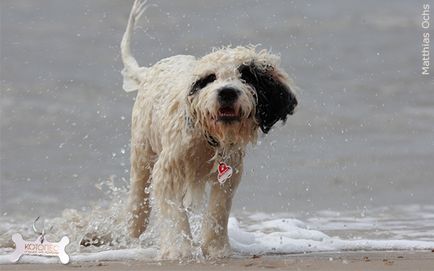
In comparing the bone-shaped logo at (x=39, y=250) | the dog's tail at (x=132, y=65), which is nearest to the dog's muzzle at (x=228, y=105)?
the bone-shaped logo at (x=39, y=250)

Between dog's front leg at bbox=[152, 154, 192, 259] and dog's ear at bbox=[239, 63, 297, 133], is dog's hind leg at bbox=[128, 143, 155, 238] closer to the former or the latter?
dog's front leg at bbox=[152, 154, 192, 259]

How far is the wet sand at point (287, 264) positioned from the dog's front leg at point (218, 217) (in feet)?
0.77

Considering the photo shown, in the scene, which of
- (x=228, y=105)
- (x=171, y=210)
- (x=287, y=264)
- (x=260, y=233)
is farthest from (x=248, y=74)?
(x=260, y=233)

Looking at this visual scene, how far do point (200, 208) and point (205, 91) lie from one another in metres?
1.11

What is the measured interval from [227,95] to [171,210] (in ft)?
3.26

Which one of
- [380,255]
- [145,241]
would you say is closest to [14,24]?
[145,241]

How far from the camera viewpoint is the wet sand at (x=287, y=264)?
239 inches

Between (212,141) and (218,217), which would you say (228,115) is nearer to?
(212,141)

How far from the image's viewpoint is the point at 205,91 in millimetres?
6375

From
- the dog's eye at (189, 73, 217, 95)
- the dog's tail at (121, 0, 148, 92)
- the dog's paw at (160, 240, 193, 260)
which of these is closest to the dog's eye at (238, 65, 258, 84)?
the dog's eye at (189, 73, 217, 95)

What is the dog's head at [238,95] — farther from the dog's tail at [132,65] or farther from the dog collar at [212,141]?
the dog's tail at [132,65]

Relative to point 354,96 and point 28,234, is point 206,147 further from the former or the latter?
point 354,96

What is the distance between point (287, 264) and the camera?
6.28m

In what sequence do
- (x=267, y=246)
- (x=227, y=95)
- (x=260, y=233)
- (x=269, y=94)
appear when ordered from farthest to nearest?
(x=260, y=233)
(x=267, y=246)
(x=269, y=94)
(x=227, y=95)
